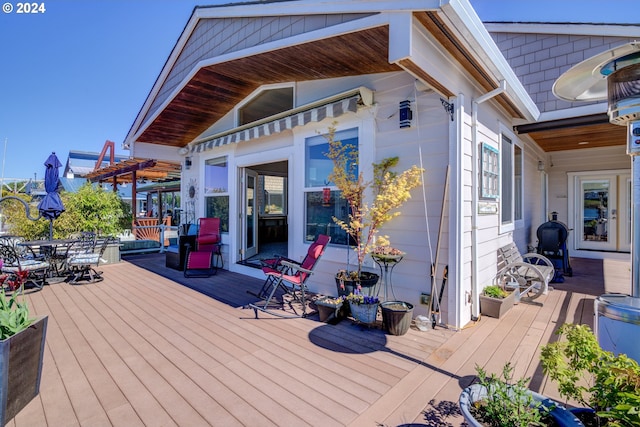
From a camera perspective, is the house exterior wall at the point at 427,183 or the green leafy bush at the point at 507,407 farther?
the house exterior wall at the point at 427,183

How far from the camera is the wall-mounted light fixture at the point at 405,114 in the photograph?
3498 mm

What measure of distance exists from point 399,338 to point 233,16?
4709mm

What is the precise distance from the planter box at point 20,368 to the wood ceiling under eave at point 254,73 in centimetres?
361

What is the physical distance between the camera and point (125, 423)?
1.82 metres

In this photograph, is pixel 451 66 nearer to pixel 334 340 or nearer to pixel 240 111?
pixel 334 340

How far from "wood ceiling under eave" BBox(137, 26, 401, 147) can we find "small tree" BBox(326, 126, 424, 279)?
90 cm

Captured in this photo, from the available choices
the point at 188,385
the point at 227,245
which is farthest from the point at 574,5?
the point at 188,385

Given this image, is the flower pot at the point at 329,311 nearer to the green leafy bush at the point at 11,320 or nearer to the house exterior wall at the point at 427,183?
the house exterior wall at the point at 427,183

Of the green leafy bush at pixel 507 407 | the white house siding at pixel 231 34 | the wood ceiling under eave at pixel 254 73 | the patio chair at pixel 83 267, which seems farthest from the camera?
the patio chair at pixel 83 267

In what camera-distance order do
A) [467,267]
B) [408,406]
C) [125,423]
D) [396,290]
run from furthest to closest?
[396,290], [467,267], [408,406], [125,423]

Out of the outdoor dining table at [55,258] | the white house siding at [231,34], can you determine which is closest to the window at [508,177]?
the white house siding at [231,34]

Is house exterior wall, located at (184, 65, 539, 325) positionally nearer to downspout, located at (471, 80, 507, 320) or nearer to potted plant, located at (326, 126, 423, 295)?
downspout, located at (471, 80, 507, 320)

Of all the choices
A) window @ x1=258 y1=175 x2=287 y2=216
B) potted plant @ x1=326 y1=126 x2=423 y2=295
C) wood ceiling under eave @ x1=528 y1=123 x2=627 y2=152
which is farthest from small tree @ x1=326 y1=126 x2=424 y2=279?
window @ x1=258 y1=175 x2=287 y2=216

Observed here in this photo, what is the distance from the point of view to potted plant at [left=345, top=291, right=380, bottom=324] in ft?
10.6
